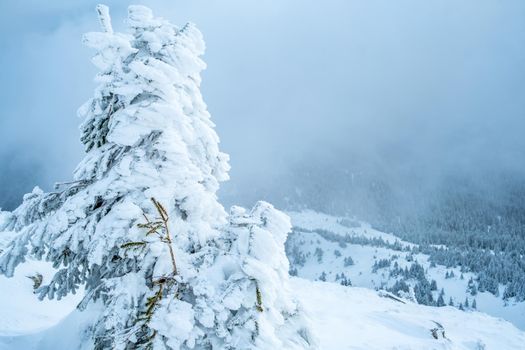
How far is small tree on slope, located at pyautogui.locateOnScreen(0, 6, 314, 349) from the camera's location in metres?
4.88

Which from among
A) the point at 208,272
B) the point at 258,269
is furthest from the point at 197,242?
the point at 258,269

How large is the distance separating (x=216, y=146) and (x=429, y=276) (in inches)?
7347

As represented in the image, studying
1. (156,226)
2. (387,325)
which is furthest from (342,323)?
(156,226)

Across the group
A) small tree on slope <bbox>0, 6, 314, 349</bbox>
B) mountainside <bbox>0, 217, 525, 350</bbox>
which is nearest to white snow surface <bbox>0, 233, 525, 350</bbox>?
mountainside <bbox>0, 217, 525, 350</bbox>

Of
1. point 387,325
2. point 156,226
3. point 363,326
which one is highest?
point 387,325

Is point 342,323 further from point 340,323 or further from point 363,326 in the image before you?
point 363,326

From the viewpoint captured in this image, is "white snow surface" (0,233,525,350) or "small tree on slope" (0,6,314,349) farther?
"white snow surface" (0,233,525,350)

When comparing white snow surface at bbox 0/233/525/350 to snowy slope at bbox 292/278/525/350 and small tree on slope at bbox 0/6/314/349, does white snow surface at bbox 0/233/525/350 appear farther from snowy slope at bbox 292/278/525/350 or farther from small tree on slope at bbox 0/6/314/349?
small tree on slope at bbox 0/6/314/349

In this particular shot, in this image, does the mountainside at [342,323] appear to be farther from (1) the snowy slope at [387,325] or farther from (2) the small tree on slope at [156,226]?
(2) the small tree on slope at [156,226]

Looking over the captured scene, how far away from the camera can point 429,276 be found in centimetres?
16800

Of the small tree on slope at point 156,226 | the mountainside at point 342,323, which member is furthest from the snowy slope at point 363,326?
the small tree on slope at point 156,226

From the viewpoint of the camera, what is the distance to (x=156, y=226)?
211 inches

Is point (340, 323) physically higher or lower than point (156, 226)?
higher

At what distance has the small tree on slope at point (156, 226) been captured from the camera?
488cm
